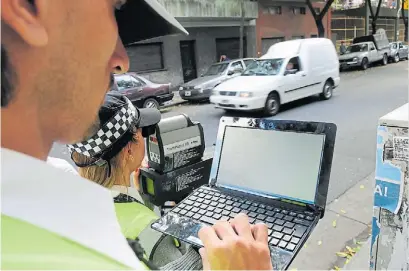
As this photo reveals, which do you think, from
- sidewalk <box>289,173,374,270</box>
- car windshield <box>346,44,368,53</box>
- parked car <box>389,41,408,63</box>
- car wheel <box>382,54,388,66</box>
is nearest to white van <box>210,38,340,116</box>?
sidewalk <box>289,173,374,270</box>

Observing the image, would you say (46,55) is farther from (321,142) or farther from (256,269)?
(321,142)

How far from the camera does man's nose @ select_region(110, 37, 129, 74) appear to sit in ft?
2.00

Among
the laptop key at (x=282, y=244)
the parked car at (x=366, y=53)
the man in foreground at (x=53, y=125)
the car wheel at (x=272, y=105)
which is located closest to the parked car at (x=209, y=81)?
the car wheel at (x=272, y=105)

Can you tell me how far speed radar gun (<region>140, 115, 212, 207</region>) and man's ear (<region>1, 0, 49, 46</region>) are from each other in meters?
0.96

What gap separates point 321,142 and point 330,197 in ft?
8.08

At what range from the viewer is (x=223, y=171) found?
1.23m

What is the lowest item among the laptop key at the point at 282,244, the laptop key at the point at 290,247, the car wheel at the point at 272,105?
the car wheel at the point at 272,105

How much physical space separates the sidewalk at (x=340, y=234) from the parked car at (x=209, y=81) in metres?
5.44

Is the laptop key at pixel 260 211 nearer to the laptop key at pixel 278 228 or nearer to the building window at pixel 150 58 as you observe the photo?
the laptop key at pixel 278 228

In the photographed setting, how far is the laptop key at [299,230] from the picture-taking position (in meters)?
0.97

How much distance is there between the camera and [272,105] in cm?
686

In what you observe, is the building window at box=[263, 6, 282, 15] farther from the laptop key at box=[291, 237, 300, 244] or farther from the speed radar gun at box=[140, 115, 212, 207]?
the laptop key at box=[291, 237, 300, 244]

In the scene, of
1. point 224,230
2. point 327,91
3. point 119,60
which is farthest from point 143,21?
point 327,91

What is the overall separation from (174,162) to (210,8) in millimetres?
10884
